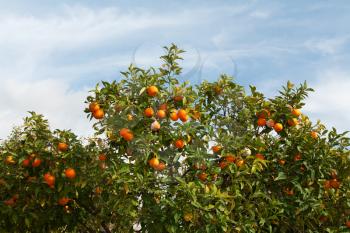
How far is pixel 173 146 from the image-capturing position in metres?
7.43

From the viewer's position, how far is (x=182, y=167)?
25.5 feet

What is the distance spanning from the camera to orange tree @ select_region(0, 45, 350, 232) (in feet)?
23.1

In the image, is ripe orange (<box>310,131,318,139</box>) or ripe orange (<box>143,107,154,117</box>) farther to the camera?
ripe orange (<box>310,131,318,139</box>)

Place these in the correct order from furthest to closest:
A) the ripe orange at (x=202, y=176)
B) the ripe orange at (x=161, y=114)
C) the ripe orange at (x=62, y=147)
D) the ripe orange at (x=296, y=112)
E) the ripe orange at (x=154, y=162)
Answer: the ripe orange at (x=296, y=112) → the ripe orange at (x=62, y=147) → the ripe orange at (x=202, y=176) → the ripe orange at (x=161, y=114) → the ripe orange at (x=154, y=162)

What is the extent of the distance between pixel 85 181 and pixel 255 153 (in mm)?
2414

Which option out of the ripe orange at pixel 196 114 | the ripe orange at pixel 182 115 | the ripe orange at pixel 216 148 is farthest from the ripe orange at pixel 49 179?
the ripe orange at pixel 216 148

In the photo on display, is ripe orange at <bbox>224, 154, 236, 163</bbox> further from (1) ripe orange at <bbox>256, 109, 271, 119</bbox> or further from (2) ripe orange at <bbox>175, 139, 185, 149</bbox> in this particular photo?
(1) ripe orange at <bbox>256, 109, 271, 119</bbox>

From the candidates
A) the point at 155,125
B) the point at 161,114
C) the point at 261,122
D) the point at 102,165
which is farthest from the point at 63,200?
the point at 261,122

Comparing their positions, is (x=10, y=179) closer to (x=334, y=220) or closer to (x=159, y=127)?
(x=159, y=127)

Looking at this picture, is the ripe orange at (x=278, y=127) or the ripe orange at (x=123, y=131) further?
the ripe orange at (x=278, y=127)

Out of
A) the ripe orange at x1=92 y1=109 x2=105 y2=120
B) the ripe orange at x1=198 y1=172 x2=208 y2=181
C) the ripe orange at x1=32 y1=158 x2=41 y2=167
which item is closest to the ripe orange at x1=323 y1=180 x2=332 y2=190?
the ripe orange at x1=198 y1=172 x2=208 y2=181

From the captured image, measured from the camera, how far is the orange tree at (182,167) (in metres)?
7.05

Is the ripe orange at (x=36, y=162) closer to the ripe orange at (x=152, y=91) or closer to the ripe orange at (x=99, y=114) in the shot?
the ripe orange at (x=99, y=114)

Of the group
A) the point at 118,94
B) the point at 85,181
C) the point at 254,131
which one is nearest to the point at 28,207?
the point at 85,181
